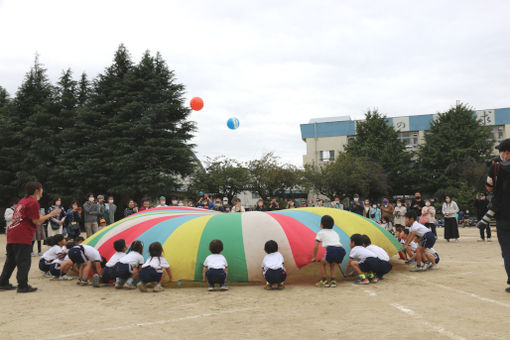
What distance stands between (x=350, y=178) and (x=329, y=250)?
26.4m

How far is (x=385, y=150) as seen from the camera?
3434 cm

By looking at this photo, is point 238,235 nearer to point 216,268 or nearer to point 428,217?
point 216,268

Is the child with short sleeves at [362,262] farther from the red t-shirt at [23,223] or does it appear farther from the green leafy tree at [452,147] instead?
the green leafy tree at [452,147]

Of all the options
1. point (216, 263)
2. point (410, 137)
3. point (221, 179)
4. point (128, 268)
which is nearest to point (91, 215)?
point (128, 268)

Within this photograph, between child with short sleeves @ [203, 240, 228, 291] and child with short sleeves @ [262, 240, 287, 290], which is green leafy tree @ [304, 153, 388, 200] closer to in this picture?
child with short sleeves @ [262, 240, 287, 290]

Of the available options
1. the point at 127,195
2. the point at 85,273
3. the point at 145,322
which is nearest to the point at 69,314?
the point at 145,322

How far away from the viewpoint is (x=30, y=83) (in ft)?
85.1

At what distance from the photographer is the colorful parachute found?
6.19 metres

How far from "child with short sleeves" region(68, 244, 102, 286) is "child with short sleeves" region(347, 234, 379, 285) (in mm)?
4171

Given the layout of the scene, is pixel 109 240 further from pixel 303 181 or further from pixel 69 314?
pixel 303 181

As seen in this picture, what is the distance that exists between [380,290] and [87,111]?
22.1m

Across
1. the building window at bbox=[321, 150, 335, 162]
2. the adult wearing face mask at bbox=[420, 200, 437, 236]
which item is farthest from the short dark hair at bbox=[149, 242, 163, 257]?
the building window at bbox=[321, 150, 335, 162]

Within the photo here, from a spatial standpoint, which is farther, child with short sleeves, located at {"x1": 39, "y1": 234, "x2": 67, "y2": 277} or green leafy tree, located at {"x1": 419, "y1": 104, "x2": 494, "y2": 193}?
green leafy tree, located at {"x1": 419, "y1": 104, "x2": 494, "y2": 193}

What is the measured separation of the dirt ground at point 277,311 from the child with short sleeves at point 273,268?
173 mm
